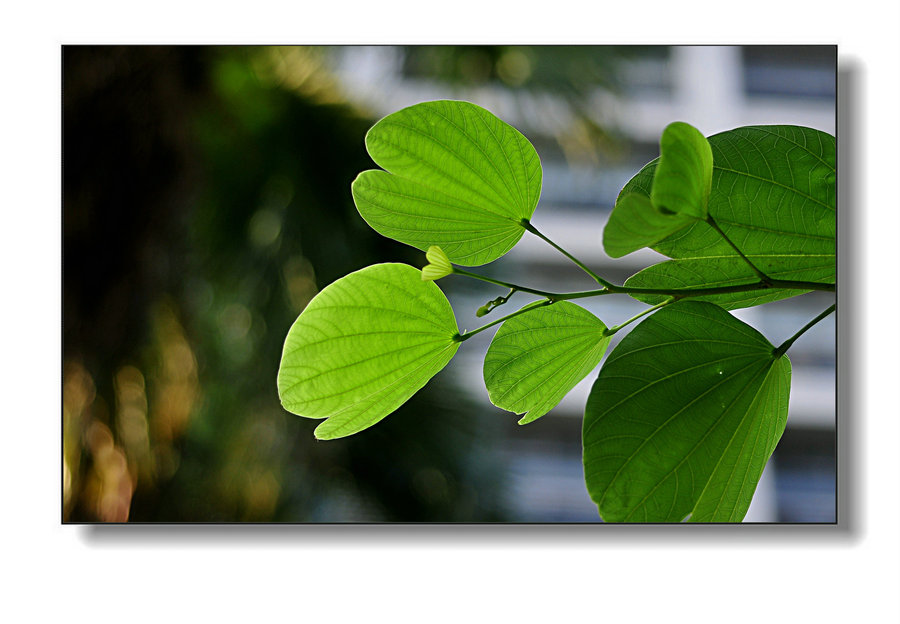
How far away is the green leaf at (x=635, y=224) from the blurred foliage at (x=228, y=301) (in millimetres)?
1031

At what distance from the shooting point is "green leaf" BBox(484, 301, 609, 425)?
0.22 m

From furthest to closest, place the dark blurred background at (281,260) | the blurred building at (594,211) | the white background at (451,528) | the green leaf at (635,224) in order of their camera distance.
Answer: the dark blurred background at (281,260)
the blurred building at (594,211)
the white background at (451,528)
the green leaf at (635,224)

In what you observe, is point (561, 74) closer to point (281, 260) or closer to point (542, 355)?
point (281, 260)

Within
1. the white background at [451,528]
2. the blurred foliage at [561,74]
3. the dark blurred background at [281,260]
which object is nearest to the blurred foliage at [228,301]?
the dark blurred background at [281,260]

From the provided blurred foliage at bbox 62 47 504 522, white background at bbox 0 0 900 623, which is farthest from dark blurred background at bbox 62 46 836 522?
white background at bbox 0 0 900 623

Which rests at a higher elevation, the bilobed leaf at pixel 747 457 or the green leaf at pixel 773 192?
the green leaf at pixel 773 192

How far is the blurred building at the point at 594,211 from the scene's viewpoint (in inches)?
42.0

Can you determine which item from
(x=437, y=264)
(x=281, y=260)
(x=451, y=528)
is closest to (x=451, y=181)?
(x=437, y=264)

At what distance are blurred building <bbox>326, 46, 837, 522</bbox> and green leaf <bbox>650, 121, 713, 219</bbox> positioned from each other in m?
0.94

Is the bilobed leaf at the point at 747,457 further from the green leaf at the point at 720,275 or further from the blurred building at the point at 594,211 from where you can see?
the blurred building at the point at 594,211

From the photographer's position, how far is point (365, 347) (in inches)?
8.1

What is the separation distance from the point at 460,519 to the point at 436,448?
12 cm

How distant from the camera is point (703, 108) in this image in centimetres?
114
